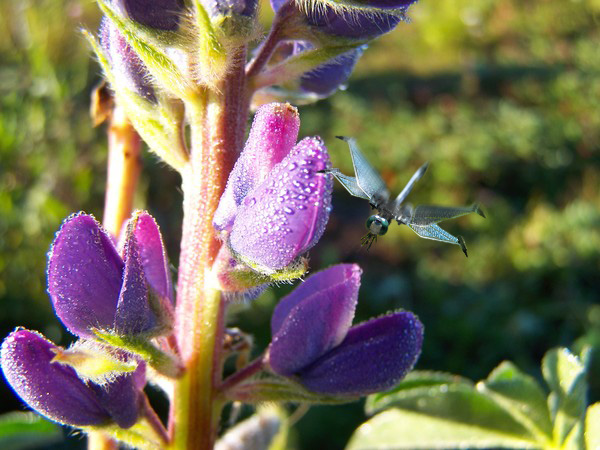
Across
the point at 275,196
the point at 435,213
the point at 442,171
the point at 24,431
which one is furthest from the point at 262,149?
the point at 442,171

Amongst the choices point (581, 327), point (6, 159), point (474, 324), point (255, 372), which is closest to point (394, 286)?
point (474, 324)

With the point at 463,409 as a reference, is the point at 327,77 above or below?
above

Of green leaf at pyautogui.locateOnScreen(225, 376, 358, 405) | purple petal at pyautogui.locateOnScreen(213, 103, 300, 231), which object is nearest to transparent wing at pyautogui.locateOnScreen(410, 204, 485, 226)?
purple petal at pyautogui.locateOnScreen(213, 103, 300, 231)

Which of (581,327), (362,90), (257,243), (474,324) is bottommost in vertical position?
(581,327)

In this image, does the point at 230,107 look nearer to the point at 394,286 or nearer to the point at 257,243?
the point at 257,243

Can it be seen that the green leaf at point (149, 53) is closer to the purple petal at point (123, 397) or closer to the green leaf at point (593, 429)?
the purple petal at point (123, 397)

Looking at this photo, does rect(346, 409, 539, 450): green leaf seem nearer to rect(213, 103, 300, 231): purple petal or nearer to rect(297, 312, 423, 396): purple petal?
rect(297, 312, 423, 396): purple petal

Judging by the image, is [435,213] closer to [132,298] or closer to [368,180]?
[368,180]
